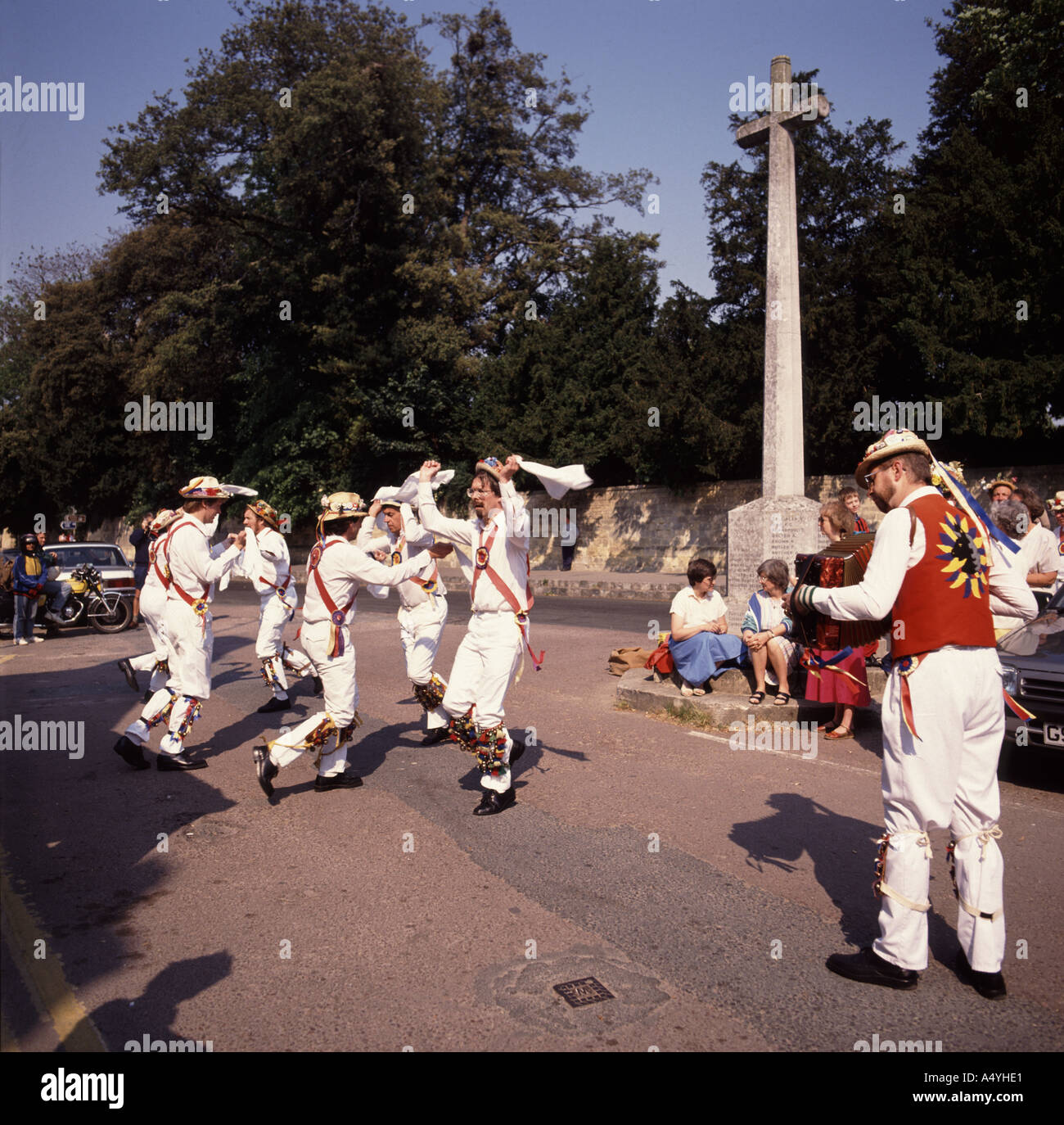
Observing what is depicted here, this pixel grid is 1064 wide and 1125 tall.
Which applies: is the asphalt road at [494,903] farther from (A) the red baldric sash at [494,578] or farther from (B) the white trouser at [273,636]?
(B) the white trouser at [273,636]

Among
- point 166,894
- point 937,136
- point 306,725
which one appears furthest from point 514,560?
point 937,136

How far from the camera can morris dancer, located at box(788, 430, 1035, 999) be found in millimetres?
3607

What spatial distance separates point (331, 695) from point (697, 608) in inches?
152

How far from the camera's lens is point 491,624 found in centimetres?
614

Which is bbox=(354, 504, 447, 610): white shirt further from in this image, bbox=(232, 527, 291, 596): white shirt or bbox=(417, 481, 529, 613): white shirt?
bbox=(232, 527, 291, 596): white shirt

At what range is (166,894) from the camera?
4719 mm

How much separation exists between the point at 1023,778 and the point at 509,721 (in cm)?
414

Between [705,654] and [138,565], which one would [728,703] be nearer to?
[705,654]

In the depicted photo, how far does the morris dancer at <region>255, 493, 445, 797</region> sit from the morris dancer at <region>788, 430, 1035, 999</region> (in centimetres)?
358

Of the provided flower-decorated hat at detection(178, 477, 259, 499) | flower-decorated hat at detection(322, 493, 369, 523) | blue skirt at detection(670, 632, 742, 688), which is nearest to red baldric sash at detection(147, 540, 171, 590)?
flower-decorated hat at detection(178, 477, 259, 499)

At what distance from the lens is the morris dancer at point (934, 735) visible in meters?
3.61

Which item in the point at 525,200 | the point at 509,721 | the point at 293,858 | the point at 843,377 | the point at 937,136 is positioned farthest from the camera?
the point at 525,200

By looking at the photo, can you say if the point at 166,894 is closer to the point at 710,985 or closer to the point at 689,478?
the point at 710,985

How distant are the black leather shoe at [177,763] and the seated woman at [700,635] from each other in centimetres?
425
